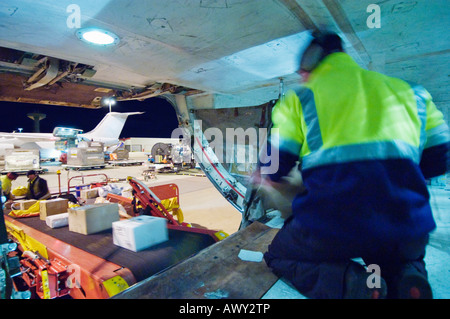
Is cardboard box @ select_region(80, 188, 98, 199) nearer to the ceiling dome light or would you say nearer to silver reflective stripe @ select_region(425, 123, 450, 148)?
the ceiling dome light

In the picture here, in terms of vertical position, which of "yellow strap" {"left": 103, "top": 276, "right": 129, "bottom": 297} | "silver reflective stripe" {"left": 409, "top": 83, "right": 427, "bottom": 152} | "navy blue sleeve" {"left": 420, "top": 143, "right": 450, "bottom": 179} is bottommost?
"yellow strap" {"left": 103, "top": 276, "right": 129, "bottom": 297}

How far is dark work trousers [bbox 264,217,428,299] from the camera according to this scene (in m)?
1.01

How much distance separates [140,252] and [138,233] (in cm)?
19

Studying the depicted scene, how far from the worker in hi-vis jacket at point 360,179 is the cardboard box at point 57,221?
10.6 ft

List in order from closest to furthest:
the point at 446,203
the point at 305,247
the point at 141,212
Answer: the point at 305,247 → the point at 446,203 → the point at 141,212

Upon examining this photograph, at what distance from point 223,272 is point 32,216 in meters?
3.75

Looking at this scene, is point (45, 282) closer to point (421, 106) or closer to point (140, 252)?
point (140, 252)

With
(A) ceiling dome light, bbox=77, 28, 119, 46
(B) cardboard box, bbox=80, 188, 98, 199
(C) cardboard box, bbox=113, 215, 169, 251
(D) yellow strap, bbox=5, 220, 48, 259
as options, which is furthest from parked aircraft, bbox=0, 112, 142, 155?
(A) ceiling dome light, bbox=77, 28, 119, 46

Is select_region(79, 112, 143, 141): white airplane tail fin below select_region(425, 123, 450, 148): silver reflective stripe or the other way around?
the other way around

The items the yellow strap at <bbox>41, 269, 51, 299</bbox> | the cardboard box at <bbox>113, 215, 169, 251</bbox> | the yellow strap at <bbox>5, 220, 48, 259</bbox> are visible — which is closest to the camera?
the yellow strap at <bbox>41, 269, 51, 299</bbox>

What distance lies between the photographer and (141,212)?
396cm

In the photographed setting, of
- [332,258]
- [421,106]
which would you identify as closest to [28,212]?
[332,258]
